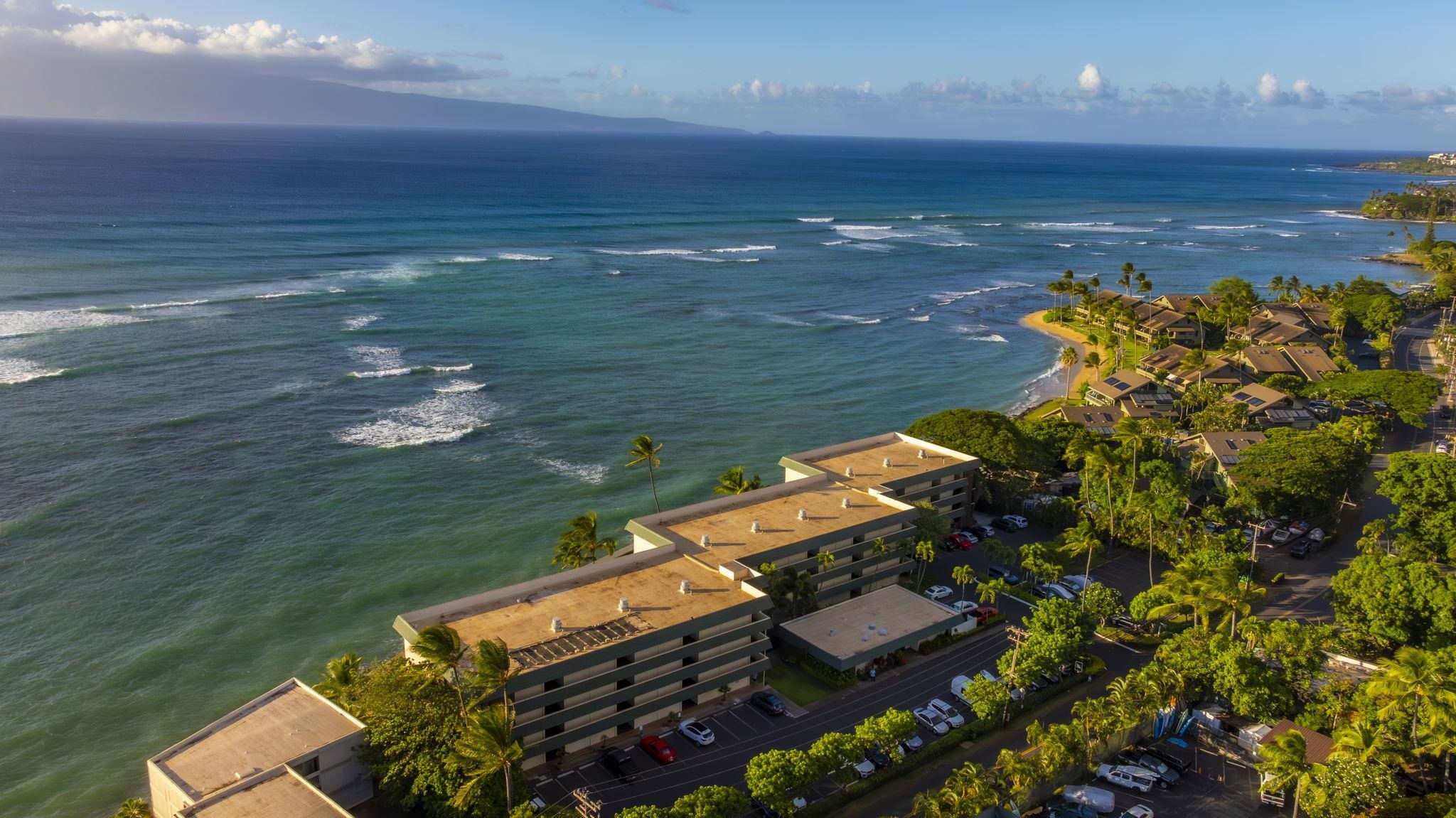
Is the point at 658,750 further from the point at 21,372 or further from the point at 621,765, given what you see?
the point at 21,372

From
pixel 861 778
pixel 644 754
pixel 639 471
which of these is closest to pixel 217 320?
pixel 639 471

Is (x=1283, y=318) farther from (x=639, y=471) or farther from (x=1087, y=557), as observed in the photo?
(x=639, y=471)

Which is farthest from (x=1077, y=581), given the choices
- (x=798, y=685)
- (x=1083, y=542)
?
(x=798, y=685)

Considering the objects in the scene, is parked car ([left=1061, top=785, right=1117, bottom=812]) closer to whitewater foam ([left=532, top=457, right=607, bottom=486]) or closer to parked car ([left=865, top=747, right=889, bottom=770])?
parked car ([left=865, top=747, right=889, bottom=770])

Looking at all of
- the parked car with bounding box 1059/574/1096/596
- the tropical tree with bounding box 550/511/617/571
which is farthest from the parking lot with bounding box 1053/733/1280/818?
the tropical tree with bounding box 550/511/617/571

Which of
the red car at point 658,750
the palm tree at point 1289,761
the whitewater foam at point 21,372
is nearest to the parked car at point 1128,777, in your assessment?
the palm tree at point 1289,761
